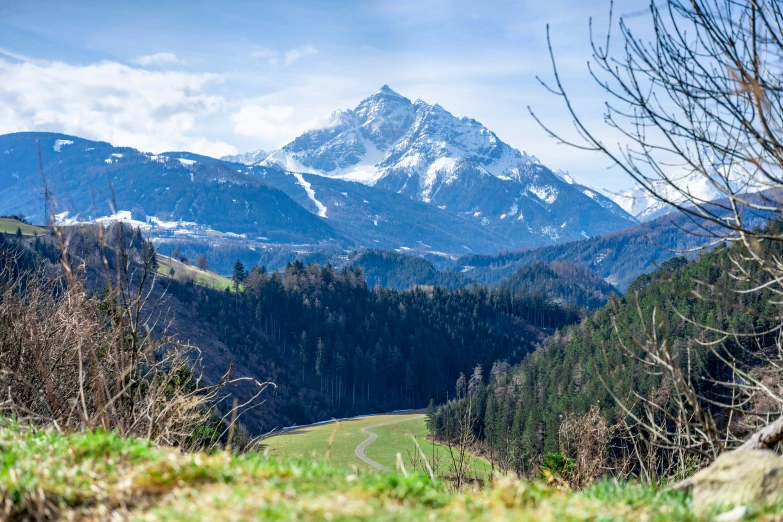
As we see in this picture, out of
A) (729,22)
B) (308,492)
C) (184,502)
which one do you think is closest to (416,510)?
(308,492)

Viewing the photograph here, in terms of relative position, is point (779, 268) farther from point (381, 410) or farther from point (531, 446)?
point (381, 410)

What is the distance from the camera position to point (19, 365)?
10.4 m

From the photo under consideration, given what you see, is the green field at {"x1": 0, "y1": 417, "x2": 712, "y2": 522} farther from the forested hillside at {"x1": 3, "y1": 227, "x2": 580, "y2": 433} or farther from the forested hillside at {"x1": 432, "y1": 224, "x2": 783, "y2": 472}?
the forested hillside at {"x1": 3, "y1": 227, "x2": 580, "y2": 433}

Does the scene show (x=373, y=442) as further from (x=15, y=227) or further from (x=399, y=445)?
(x=15, y=227)

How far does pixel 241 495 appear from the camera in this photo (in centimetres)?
407

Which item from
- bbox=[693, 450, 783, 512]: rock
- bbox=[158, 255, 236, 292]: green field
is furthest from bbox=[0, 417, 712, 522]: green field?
bbox=[158, 255, 236, 292]: green field

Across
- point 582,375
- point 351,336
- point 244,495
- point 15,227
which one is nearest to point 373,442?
point 582,375

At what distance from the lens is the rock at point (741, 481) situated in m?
4.77

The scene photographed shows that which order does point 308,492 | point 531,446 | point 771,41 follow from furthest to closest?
point 531,446
point 771,41
point 308,492

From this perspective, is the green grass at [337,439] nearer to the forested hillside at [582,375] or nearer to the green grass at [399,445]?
the green grass at [399,445]

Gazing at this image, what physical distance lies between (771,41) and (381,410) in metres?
126

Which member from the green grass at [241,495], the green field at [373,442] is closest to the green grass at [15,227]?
the green field at [373,442]

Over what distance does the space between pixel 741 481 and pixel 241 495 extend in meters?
3.65

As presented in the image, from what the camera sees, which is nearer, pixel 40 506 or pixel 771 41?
pixel 40 506
